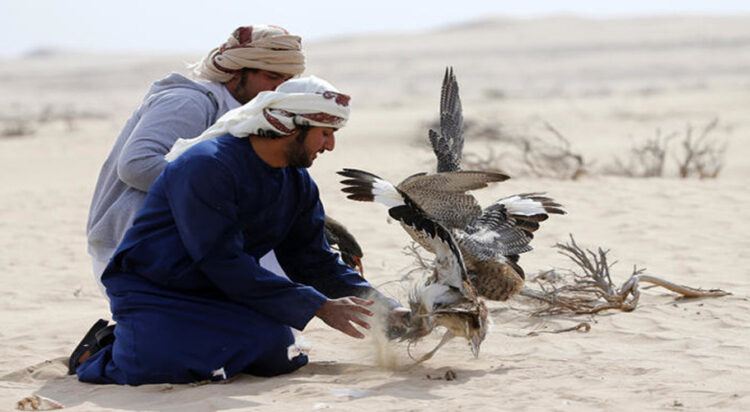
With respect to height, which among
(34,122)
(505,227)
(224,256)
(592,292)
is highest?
(224,256)

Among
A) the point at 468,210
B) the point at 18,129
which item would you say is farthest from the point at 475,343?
the point at 18,129

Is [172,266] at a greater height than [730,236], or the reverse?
[172,266]

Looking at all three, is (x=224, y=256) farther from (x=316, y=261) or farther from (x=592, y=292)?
(x=592, y=292)

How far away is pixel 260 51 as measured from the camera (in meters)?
4.39

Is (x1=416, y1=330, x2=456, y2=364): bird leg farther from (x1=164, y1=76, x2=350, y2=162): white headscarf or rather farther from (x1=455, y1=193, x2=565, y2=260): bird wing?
(x1=164, y1=76, x2=350, y2=162): white headscarf

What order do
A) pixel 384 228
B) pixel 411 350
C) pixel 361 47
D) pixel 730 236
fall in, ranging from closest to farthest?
1. pixel 411 350
2. pixel 730 236
3. pixel 384 228
4. pixel 361 47

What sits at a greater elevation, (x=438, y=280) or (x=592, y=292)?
(x=438, y=280)

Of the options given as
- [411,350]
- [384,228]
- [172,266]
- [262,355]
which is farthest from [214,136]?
[384,228]

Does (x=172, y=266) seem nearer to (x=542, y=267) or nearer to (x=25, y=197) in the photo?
(x=542, y=267)

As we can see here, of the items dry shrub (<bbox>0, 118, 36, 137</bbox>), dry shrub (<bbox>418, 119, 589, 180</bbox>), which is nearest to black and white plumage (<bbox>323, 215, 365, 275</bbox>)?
dry shrub (<bbox>418, 119, 589, 180</bbox>)

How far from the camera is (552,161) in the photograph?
434 inches

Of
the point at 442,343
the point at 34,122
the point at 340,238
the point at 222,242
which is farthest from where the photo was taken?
the point at 34,122

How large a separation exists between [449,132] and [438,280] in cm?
90

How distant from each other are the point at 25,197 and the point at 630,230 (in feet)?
22.2
